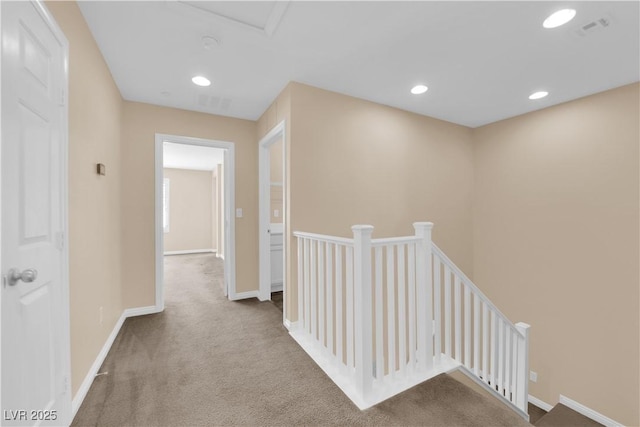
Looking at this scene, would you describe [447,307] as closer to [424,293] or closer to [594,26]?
[424,293]

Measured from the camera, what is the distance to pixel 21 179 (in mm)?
1105

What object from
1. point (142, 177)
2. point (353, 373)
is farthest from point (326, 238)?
point (142, 177)

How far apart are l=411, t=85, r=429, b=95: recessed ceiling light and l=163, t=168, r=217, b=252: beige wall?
6.54 metres

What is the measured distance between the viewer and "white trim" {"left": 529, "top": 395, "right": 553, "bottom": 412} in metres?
3.22

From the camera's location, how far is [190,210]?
776 centimetres

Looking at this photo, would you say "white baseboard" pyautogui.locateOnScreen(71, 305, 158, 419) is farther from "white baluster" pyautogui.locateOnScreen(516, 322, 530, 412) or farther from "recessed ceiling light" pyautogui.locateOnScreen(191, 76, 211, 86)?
"white baluster" pyautogui.locateOnScreen(516, 322, 530, 412)

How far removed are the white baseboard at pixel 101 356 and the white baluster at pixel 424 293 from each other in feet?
7.37

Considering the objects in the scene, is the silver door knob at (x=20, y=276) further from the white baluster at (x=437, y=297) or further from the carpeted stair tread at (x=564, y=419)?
the carpeted stair tread at (x=564, y=419)

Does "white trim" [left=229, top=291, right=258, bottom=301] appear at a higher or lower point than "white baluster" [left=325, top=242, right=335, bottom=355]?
lower

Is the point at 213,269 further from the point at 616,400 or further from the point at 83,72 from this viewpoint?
the point at 616,400

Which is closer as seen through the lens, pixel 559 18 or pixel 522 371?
pixel 559 18

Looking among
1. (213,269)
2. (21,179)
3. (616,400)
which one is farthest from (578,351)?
(213,269)

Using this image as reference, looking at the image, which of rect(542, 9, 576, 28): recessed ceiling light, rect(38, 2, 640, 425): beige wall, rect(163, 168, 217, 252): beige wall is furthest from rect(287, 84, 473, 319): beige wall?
rect(163, 168, 217, 252): beige wall

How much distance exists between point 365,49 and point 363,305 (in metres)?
1.99
